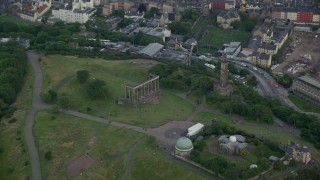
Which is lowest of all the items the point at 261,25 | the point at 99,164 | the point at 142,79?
the point at 99,164

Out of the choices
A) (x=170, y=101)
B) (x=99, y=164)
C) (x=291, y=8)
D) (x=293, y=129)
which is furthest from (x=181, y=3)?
(x=99, y=164)

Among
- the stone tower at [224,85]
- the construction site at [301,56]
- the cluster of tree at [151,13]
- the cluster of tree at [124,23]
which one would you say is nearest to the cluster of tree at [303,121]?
the stone tower at [224,85]

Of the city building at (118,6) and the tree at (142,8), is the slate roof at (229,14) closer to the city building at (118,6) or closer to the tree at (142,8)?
the tree at (142,8)

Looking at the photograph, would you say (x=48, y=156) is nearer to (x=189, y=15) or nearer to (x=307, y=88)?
(x=307, y=88)

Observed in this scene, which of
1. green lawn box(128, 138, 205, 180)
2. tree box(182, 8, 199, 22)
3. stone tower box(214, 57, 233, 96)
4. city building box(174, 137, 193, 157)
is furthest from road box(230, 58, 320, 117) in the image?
tree box(182, 8, 199, 22)

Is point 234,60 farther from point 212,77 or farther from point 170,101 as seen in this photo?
point 170,101

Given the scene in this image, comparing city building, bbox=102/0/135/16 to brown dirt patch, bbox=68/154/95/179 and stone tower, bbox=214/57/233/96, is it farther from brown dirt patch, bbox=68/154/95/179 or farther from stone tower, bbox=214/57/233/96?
brown dirt patch, bbox=68/154/95/179
